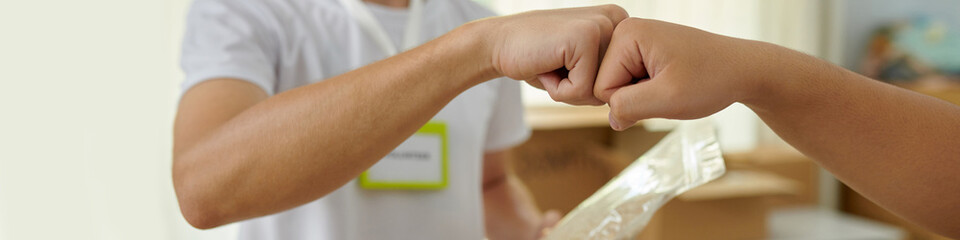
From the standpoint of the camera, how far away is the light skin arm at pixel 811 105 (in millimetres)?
530

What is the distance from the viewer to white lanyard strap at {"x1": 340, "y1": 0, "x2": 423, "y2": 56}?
100 centimetres

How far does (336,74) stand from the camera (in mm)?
997

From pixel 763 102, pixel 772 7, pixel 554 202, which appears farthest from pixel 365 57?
pixel 772 7

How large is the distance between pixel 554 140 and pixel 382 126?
1.87 m

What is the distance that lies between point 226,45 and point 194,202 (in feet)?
0.71

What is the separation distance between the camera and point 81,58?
5.79 feet

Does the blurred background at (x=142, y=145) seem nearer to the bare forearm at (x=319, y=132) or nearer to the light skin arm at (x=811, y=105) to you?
the bare forearm at (x=319, y=132)

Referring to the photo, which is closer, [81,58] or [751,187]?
[81,58]

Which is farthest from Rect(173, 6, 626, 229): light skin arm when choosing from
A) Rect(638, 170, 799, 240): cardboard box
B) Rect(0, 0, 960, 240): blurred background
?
Rect(638, 170, 799, 240): cardboard box

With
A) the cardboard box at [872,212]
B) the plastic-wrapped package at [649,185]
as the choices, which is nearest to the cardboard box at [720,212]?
the cardboard box at [872,212]

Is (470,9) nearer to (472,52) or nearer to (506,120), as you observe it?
(506,120)

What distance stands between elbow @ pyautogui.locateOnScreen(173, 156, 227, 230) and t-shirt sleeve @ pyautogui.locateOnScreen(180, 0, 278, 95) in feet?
0.47

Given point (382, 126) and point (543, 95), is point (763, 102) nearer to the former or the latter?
point (382, 126)

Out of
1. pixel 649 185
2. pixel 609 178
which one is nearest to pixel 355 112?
pixel 649 185
